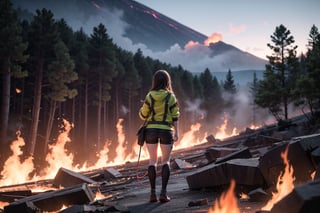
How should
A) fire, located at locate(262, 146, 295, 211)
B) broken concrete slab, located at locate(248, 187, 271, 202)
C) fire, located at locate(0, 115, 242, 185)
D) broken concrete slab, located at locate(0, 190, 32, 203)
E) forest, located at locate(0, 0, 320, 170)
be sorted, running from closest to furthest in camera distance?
fire, located at locate(262, 146, 295, 211), broken concrete slab, located at locate(248, 187, 271, 202), broken concrete slab, located at locate(0, 190, 32, 203), fire, located at locate(0, 115, 242, 185), forest, located at locate(0, 0, 320, 170)

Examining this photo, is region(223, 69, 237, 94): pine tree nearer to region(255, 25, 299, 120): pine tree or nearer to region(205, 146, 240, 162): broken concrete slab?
region(255, 25, 299, 120): pine tree

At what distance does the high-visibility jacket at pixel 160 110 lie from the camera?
603cm

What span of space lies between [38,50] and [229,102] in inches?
2866

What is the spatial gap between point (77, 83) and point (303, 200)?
3673 cm

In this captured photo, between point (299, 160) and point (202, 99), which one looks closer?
point (299, 160)

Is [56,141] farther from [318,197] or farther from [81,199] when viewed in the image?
[318,197]

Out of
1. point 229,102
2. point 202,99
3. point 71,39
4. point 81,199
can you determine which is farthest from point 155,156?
point 229,102

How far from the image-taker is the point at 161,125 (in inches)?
236

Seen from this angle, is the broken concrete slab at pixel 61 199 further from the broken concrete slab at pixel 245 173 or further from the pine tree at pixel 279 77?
the pine tree at pixel 279 77

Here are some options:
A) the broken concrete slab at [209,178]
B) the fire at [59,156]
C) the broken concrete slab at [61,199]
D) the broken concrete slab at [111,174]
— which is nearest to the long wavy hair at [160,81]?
the broken concrete slab at [209,178]

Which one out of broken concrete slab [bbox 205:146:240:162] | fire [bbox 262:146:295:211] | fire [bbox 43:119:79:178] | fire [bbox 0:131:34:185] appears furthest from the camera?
fire [bbox 43:119:79:178]

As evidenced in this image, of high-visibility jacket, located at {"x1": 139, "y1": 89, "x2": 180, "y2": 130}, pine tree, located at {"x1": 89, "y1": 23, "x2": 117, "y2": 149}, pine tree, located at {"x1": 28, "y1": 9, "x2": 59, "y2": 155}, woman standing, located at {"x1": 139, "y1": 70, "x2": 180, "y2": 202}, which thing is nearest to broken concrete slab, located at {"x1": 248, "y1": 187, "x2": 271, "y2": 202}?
woman standing, located at {"x1": 139, "y1": 70, "x2": 180, "y2": 202}

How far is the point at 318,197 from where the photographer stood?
2.66m

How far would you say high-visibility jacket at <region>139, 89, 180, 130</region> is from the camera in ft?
19.8
